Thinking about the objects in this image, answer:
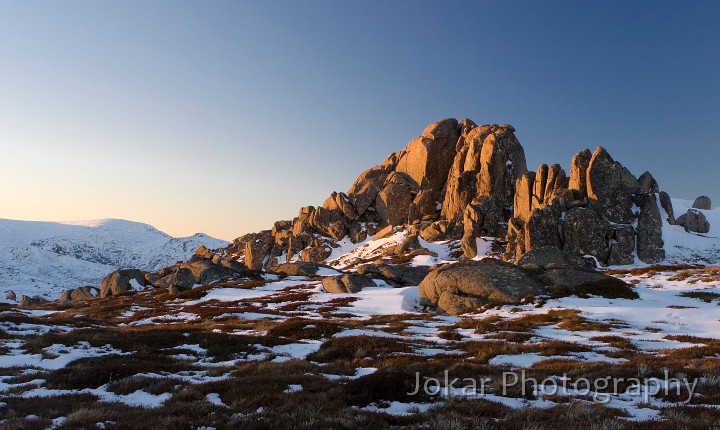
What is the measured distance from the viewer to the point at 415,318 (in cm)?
3331

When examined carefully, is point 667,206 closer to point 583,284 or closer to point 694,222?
point 694,222

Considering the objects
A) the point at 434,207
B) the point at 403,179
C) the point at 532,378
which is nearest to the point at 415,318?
the point at 532,378

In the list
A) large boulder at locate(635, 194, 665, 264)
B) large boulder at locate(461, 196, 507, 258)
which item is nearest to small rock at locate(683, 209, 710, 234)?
large boulder at locate(635, 194, 665, 264)

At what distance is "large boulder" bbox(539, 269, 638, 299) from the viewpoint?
34562 mm

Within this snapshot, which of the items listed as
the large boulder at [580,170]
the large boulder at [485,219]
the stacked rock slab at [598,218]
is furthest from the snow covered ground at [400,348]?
the large boulder at [485,219]

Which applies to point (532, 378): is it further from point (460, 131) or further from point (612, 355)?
point (460, 131)

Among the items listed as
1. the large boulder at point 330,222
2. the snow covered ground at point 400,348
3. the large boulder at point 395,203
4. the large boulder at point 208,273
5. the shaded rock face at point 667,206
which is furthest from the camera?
the large boulder at point 330,222

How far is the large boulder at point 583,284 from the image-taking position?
34.6 metres

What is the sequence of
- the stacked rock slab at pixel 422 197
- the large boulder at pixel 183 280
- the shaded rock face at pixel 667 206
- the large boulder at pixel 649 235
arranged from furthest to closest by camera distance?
1. the stacked rock slab at pixel 422 197
2. the shaded rock face at pixel 667 206
3. the large boulder at pixel 649 235
4. the large boulder at pixel 183 280

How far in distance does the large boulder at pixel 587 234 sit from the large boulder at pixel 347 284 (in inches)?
1582

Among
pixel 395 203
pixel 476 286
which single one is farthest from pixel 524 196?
pixel 476 286

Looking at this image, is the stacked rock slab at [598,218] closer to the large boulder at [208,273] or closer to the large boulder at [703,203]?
the large boulder at [703,203]

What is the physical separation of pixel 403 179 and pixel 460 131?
84.0 feet

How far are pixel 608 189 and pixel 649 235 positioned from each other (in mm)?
10428
